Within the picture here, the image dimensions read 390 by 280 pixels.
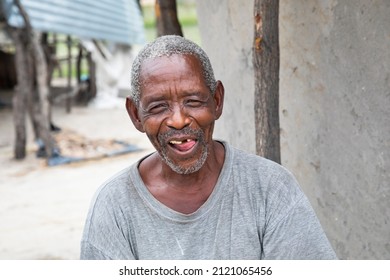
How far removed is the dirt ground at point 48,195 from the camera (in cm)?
471

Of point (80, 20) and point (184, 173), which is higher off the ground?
point (80, 20)

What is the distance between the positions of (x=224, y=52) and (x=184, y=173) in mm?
2356

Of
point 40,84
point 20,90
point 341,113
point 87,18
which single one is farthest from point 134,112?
point 87,18

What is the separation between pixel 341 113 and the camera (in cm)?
250

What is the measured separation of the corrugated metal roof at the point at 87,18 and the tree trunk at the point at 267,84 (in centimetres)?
666

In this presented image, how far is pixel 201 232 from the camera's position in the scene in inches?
59.4

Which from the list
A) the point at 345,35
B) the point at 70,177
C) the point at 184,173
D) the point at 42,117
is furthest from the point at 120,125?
the point at 184,173

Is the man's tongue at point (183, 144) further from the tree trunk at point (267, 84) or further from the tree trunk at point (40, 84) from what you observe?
the tree trunk at point (40, 84)

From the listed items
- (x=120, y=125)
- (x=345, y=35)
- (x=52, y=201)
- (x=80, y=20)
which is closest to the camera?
(x=345, y=35)

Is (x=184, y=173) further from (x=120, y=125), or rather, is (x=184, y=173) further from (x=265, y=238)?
(x=120, y=125)

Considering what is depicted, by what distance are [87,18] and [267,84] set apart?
1097 centimetres

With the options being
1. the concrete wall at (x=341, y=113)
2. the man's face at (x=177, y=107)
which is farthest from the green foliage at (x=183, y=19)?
the man's face at (x=177, y=107)

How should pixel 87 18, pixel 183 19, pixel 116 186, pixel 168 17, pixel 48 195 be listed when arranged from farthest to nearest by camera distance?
pixel 183 19 → pixel 87 18 → pixel 48 195 → pixel 168 17 → pixel 116 186

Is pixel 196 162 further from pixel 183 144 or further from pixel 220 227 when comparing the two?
pixel 220 227
